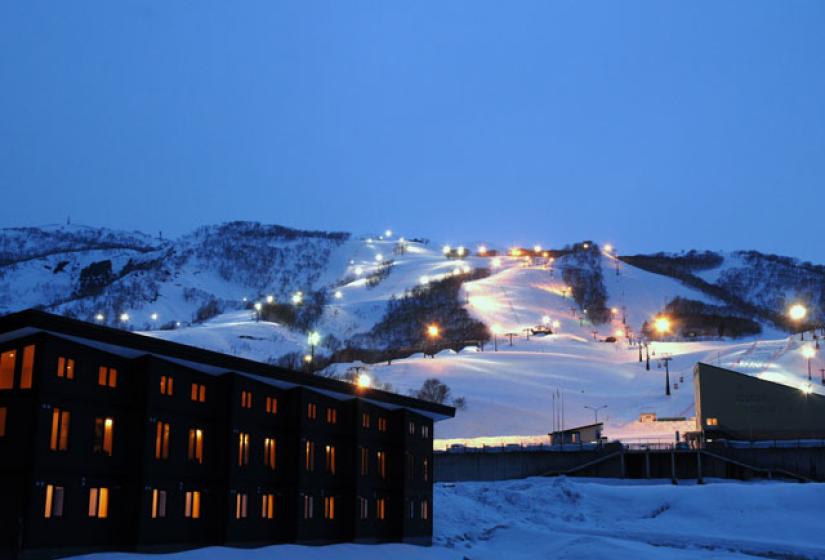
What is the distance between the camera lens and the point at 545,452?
89.4 meters

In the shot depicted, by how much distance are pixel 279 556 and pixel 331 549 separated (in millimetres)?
4910

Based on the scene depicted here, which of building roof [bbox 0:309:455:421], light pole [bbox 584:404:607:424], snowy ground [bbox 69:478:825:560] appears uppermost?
light pole [bbox 584:404:607:424]

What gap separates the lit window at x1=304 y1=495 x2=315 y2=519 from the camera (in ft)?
160

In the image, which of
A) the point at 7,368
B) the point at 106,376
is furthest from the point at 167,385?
the point at 7,368

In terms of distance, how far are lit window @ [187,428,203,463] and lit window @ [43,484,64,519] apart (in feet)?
22.7

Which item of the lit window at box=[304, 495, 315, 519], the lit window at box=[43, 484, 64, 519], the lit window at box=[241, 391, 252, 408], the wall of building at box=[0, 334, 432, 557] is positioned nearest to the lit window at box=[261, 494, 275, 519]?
the wall of building at box=[0, 334, 432, 557]

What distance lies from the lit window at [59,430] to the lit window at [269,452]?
1195 centimetres

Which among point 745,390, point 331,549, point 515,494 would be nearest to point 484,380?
point 745,390

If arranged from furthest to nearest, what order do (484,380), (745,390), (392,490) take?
(484,380) < (745,390) < (392,490)

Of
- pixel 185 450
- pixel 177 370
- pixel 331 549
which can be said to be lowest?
pixel 331 549

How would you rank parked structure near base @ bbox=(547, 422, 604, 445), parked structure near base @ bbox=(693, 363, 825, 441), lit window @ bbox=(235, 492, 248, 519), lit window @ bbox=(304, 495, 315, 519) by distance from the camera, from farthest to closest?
parked structure near base @ bbox=(547, 422, 604, 445)
parked structure near base @ bbox=(693, 363, 825, 441)
lit window @ bbox=(304, 495, 315, 519)
lit window @ bbox=(235, 492, 248, 519)

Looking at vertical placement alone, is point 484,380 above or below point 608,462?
above

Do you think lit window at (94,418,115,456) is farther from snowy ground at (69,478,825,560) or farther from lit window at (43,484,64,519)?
snowy ground at (69,478,825,560)

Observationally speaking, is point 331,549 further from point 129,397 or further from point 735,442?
point 735,442
